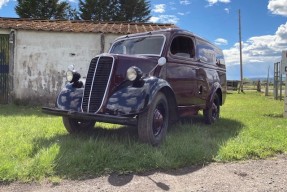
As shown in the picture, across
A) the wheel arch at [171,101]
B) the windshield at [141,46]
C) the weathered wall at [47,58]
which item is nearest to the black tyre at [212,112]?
the wheel arch at [171,101]

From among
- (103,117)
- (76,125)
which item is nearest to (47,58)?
(76,125)

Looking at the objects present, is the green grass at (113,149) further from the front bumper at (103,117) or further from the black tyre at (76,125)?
the front bumper at (103,117)

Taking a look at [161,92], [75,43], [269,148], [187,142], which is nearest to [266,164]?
[269,148]

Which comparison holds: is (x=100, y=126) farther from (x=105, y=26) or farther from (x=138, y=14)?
(x=138, y=14)

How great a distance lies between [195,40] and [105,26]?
6960mm

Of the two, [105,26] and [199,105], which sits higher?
[105,26]

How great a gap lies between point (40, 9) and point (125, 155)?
29.5 meters

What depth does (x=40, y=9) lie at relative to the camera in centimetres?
3134

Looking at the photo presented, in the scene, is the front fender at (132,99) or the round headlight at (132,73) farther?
the round headlight at (132,73)

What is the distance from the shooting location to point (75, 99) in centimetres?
580

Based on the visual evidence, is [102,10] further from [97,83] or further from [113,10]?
[97,83]

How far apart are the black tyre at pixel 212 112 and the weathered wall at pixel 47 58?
5.38 meters

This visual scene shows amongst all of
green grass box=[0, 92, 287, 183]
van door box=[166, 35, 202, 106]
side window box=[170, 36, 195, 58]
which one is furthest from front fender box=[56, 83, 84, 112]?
side window box=[170, 36, 195, 58]

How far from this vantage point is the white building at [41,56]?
40.5 feet
